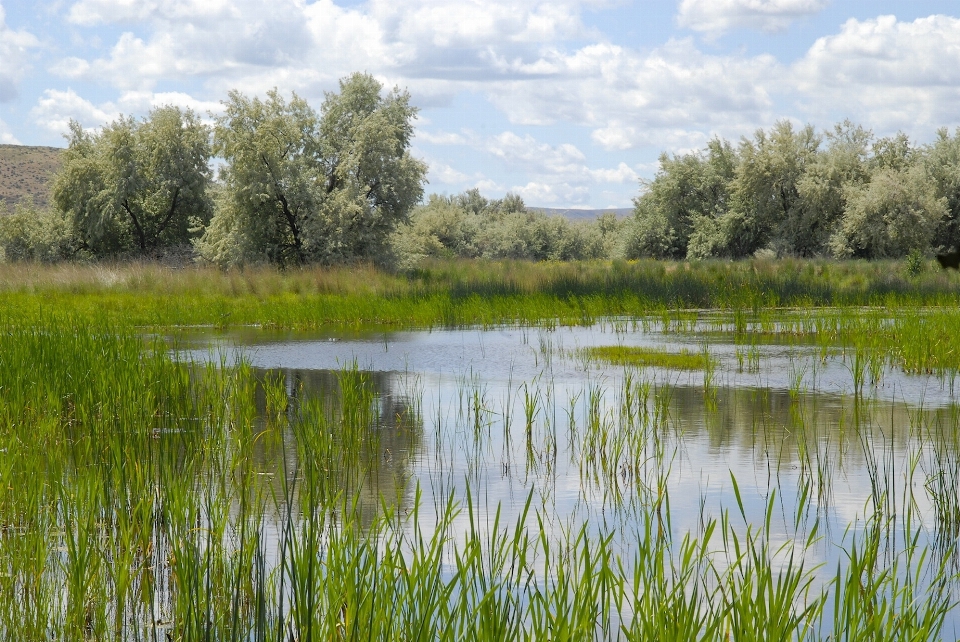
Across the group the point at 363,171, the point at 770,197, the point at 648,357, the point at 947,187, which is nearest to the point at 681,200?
the point at 770,197

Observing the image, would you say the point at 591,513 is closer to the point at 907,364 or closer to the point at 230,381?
the point at 230,381

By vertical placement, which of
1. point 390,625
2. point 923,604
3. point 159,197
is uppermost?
point 159,197

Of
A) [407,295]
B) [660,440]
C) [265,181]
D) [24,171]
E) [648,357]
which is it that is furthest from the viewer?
[24,171]

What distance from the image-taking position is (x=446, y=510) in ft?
14.4

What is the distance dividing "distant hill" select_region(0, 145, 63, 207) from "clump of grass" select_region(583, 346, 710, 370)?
285ft

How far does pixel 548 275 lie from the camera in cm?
2747

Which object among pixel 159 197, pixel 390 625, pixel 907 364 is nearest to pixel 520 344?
pixel 907 364

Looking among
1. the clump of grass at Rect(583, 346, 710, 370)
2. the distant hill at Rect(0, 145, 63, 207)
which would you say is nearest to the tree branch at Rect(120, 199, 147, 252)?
the clump of grass at Rect(583, 346, 710, 370)

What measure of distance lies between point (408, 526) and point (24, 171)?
109775mm

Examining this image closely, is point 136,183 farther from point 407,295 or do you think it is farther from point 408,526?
point 408,526

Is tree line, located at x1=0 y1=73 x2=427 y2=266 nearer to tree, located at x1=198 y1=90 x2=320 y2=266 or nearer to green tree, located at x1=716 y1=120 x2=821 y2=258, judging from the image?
tree, located at x1=198 y1=90 x2=320 y2=266

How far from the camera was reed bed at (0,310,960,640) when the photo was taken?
350 cm

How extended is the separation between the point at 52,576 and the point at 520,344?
1211cm

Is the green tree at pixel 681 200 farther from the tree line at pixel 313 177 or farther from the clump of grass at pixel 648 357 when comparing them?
the clump of grass at pixel 648 357
